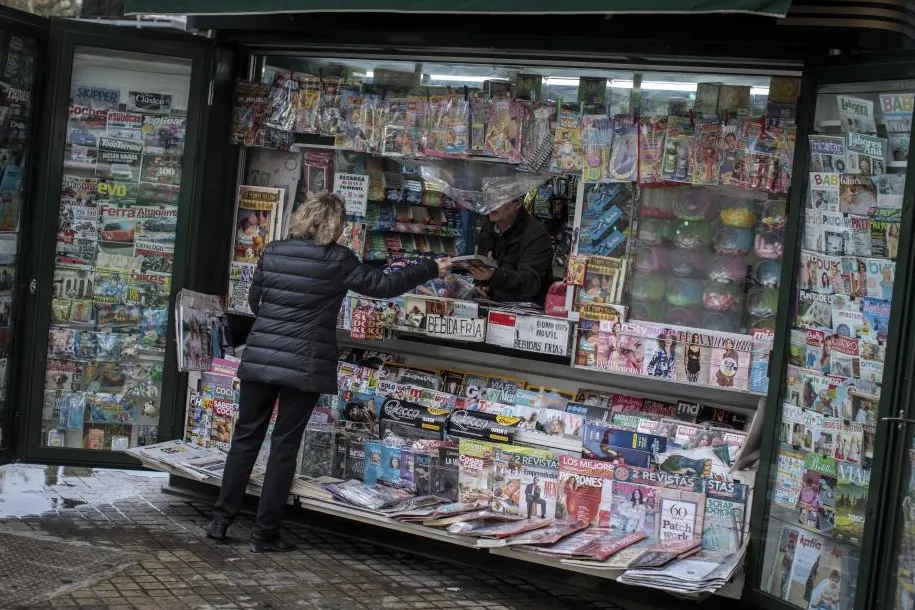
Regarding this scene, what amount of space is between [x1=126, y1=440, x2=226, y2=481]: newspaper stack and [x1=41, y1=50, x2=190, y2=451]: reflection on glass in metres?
0.43

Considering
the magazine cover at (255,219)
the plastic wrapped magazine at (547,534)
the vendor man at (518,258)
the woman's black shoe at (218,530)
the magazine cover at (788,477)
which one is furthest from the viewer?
the magazine cover at (255,219)

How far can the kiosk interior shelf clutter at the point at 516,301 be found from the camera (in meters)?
4.85

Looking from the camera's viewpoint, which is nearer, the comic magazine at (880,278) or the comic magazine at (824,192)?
the comic magazine at (880,278)

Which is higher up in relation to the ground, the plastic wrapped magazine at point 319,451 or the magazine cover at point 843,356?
the magazine cover at point 843,356

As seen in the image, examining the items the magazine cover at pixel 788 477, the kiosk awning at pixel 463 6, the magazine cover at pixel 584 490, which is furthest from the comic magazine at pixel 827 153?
the magazine cover at pixel 584 490

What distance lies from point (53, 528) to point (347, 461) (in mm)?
1498

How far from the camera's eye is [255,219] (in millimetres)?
6703

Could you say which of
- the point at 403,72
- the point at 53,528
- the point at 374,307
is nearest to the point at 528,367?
the point at 374,307

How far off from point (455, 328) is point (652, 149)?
1360 mm

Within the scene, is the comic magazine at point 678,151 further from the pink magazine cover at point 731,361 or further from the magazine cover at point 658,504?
the magazine cover at point 658,504

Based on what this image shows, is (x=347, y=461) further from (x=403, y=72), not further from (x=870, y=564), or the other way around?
(x=870, y=564)

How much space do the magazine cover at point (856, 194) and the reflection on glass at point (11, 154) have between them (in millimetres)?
4191

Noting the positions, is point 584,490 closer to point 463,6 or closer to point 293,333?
point 293,333

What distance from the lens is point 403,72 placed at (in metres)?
6.43
